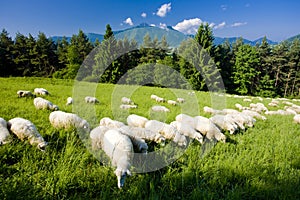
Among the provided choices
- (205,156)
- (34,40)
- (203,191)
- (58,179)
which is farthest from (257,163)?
(34,40)

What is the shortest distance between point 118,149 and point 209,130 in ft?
7.32

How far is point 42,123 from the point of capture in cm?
366

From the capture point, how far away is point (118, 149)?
8.12 ft

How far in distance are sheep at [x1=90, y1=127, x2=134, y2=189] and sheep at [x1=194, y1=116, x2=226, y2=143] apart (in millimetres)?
1983

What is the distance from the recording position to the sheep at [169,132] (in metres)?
3.33

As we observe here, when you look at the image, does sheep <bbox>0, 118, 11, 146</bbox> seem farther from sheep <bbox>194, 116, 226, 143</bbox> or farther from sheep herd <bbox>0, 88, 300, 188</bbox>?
sheep <bbox>194, 116, 226, 143</bbox>

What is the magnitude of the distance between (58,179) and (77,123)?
1.45 meters

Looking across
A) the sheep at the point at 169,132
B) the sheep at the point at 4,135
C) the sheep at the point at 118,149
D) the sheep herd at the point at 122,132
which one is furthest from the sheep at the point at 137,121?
the sheep at the point at 4,135

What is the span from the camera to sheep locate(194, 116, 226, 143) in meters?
3.78

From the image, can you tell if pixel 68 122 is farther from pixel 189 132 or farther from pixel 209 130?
pixel 209 130

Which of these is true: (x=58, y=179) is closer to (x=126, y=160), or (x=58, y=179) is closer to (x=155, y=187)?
(x=126, y=160)

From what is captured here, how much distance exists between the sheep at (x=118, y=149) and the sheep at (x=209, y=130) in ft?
6.51

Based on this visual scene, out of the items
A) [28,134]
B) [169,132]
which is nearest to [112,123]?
[169,132]

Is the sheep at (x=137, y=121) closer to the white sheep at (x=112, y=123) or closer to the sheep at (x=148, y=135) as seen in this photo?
the white sheep at (x=112, y=123)
